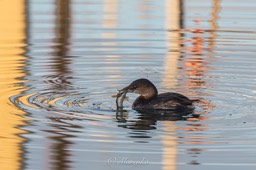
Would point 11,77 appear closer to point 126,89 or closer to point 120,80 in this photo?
point 120,80

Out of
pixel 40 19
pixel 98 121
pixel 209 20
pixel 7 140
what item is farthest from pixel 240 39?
pixel 7 140

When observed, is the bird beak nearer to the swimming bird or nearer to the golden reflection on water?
the swimming bird

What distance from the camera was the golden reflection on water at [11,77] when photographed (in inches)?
392

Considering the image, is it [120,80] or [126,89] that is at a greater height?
[126,89]

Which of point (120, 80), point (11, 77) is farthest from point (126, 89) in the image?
point (11, 77)

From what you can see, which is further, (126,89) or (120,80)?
(120,80)

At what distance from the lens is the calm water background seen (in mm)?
9906

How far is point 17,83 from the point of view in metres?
13.6

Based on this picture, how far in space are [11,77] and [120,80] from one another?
5.02ft

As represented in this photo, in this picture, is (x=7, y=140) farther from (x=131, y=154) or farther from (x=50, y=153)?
(x=131, y=154)

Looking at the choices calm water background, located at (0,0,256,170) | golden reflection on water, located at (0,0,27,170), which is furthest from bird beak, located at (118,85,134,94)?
golden reflection on water, located at (0,0,27,170)

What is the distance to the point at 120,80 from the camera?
14055mm

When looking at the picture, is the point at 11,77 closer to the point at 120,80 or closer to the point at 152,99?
the point at 120,80

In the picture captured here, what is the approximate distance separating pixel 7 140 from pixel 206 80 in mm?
4303
